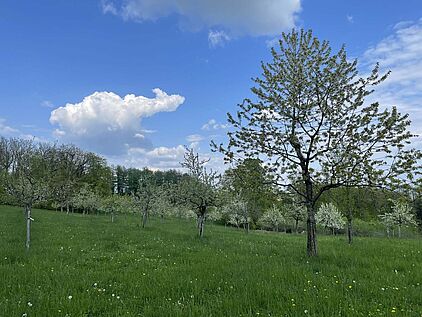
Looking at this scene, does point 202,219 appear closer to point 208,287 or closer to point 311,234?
point 311,234

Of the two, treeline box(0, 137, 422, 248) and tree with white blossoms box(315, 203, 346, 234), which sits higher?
treeline box(0, 137, 422, 248)

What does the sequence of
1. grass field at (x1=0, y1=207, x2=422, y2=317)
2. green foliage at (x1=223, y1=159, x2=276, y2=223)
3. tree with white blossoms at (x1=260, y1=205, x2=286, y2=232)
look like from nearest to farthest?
grass field at (x1=0, y1=207, x2=422, y2=317)
green foliage at (x1=223, y1=159, x2=276, y2=223)
tree with white blossoms at (x1=260, y1=205, x2=286, y2=232)

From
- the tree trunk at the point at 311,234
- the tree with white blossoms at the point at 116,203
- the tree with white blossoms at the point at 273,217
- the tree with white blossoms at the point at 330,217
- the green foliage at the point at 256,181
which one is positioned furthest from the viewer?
the tree with white blossoms at the point at 273,217

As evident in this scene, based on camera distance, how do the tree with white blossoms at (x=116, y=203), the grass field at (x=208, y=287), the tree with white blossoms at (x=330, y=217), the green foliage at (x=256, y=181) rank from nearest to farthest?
the grass field at (x=208, y=287), the green foliage at (x=256, y=181), the tree with white blossoms at (x=116, y=203), the tree with white blossoms at (x=330, y=217)

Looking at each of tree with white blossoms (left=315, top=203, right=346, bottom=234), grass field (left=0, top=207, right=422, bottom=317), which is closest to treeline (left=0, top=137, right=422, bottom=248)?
tree with white blossoms (left=315, top=203, right=346, bottom=234)

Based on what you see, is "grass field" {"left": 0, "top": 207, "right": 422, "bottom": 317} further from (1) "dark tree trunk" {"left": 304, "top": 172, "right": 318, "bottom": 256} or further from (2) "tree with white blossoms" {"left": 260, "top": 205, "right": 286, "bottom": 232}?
(2) "tree with white blossoms" {"left": 260, "top": 205, "right": 286, "bottom": 232}

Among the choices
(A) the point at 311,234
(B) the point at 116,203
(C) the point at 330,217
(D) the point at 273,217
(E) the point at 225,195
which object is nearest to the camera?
(A) the point at 311,234

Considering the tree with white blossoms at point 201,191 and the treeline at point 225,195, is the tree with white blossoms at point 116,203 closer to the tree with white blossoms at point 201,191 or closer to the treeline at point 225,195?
the treeline at point 225,195

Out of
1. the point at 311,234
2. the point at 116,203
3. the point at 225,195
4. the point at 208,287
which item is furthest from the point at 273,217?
the point at 208,287

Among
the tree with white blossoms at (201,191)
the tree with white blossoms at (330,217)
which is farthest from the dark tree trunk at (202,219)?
the tree with white blossoms at (330,217)

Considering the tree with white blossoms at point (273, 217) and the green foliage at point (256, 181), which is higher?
the green foliage at point (256, 181)

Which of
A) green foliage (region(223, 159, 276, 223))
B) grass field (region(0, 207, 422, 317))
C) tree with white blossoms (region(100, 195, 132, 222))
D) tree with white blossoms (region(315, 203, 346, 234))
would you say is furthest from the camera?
tree with white blossoms (region(315, 203, 346, 234))

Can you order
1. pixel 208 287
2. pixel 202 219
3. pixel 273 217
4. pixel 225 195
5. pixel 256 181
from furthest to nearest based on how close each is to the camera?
pixel 273 217 → pixel 225 195 → pixel 202 219 → pixel 256 181 → pixel 208 287

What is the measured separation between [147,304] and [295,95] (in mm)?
9383
